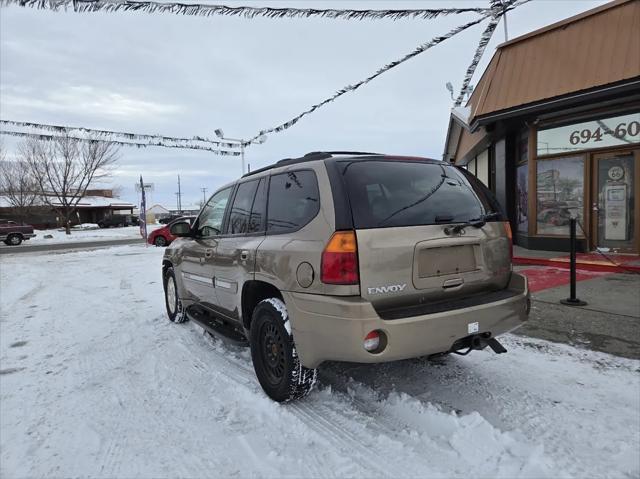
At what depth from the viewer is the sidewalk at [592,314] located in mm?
4496

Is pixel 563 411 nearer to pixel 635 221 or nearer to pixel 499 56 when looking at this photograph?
pixel 635 221

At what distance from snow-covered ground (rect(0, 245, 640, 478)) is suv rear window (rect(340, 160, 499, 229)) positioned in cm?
138

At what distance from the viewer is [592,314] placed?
213 inches

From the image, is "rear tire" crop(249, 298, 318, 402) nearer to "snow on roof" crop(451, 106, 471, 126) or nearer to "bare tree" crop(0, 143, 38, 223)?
"snow on roof" crop(451, 106, 471, 126)

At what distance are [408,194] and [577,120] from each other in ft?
28.2

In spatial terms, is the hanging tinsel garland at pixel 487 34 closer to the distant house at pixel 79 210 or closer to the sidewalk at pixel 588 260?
the sidewalk at pixel 588 260

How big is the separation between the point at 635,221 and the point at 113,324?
9.92 m

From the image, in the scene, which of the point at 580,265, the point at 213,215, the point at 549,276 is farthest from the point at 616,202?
the point at 213,215

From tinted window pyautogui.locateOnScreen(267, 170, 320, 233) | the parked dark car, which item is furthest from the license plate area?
the parked dark car

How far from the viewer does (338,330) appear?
9.02ft

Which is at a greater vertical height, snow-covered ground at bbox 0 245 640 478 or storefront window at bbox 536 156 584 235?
storefront window at bbox 536 156 584 235

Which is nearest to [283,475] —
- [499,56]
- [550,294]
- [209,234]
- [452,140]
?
[209,234]

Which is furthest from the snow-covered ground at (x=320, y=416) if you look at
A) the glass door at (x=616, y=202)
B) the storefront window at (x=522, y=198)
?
the storefront window at (x=522, y=198)

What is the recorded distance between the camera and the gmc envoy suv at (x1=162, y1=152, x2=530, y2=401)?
2762mm
